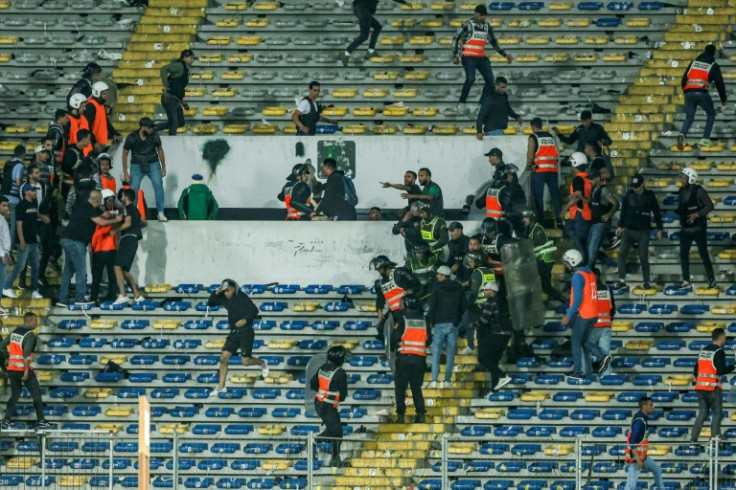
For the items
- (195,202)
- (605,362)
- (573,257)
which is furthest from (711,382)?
(195,202)

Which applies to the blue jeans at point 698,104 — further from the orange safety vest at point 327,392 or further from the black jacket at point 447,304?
the orange safety vest at point 327,392

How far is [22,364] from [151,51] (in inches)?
374

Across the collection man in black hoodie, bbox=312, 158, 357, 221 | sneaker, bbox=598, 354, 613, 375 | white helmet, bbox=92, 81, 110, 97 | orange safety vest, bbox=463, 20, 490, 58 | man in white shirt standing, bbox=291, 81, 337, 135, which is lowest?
sneaker, bbox=598, 354, 613, 375

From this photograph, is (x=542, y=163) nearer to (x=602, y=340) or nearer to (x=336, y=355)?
(x=602, y=340)

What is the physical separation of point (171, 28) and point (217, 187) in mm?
4456

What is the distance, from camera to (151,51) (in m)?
36.6

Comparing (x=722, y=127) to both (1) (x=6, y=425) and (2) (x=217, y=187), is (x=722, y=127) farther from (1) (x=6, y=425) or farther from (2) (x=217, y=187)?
(1) (x=6, y=425)

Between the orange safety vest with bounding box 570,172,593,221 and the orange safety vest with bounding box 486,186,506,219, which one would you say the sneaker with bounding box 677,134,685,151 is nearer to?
the orange safety vest with bounding box 570,172,593,221

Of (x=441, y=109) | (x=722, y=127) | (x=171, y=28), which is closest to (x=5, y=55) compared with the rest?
(x=171, y=28)

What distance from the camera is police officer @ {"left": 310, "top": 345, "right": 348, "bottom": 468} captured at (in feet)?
89.7

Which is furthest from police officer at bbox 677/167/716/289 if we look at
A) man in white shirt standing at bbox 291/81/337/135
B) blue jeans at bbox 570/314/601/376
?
man in white shirt standing at bbox 291/81/337/135

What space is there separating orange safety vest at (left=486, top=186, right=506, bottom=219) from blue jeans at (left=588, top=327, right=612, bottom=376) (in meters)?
2.83

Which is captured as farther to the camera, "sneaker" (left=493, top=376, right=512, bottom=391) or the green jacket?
the green jacket

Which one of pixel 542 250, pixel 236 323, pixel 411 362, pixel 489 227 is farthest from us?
pixel 542 250
